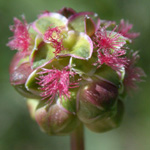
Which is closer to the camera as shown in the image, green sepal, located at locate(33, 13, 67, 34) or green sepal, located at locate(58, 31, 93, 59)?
green sepal, located at locate(58, 31, 93, 59)

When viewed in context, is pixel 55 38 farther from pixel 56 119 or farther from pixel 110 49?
pixel 56 119

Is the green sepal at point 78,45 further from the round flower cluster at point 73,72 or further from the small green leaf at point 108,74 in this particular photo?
the small green leaf at point 108,74

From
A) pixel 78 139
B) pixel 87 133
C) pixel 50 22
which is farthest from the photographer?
pixel 87 133

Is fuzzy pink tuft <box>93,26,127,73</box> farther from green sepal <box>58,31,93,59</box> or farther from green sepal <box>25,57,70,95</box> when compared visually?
green sepal <box>25,57,70,95</box>

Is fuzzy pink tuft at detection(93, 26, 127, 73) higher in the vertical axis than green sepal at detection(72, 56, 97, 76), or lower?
higher

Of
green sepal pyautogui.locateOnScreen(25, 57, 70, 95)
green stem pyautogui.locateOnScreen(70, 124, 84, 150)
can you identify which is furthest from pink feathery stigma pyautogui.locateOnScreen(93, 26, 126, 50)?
green stem pyautogui.locateOnScreen(70, 124, 84, 150)

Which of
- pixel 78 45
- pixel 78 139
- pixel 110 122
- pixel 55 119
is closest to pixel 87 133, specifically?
pixel 78 139

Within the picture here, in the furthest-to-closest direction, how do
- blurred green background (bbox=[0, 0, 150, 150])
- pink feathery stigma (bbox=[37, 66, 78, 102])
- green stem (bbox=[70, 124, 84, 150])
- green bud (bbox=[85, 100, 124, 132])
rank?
blurred green background (bbox=[0, 0, 150, 150])
green stem (bbox=[70, 124, 84, 150])
green bud (bbox=[85, 100, 124, 132])
pink feathery stigma (bbox=[37, 66, 78, 102])

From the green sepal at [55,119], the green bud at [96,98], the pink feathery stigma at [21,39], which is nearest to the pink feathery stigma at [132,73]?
the green bud at [96,98]

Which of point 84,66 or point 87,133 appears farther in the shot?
point 87,133
